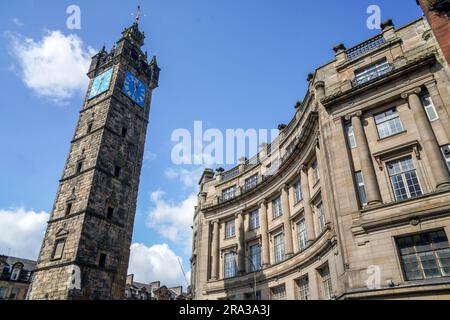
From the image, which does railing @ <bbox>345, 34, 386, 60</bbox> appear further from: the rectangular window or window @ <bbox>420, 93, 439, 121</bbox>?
the rectangular window

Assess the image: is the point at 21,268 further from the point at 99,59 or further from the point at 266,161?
the point at 266,161

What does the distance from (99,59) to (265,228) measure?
43.9 metres

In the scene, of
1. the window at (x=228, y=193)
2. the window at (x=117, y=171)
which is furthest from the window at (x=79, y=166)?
the window at (x=228, y=193)

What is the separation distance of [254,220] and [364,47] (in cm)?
2039

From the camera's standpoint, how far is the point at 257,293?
29938mm

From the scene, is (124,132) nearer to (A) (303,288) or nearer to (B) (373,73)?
(A) (303,288)

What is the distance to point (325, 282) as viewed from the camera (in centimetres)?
→ 2230

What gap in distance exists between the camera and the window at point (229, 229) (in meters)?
36.3

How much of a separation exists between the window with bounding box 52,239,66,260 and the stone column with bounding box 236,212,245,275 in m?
20.1

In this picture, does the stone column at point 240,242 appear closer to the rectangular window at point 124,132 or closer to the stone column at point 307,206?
the stone column at point 307,206

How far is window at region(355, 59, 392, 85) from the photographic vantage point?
22062mm

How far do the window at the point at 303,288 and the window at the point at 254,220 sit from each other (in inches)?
355

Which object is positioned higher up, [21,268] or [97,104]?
[97,104]

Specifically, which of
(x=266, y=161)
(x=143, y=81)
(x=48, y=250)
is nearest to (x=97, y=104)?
(x=143, y=81)
